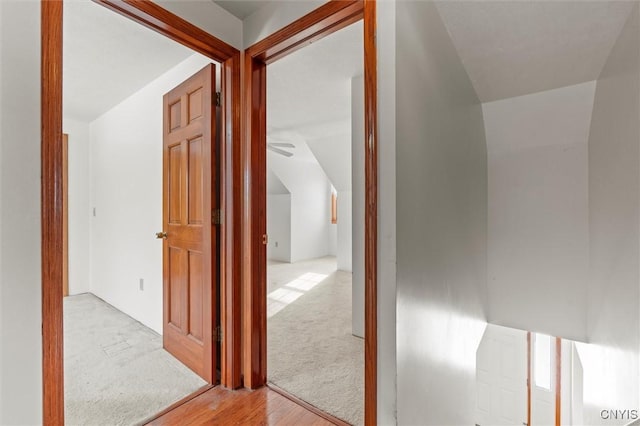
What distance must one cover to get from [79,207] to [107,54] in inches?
94.1

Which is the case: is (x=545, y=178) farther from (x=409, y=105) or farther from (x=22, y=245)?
(x=22, y=245)

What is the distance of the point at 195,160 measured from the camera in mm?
2010

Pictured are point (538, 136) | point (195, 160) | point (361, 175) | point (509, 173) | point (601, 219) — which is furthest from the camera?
point (361, 175)

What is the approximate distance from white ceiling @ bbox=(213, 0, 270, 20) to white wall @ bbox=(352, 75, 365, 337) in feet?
4.08

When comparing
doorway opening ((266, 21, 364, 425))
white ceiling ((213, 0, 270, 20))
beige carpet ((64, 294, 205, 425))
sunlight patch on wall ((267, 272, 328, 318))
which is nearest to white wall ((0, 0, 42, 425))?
beige carpet ((64, 294, 205, 425))

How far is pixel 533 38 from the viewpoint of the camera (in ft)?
5.40

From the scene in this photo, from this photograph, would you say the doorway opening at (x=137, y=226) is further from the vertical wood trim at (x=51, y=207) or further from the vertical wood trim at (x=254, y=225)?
the vertical wood trim at (x=51, y=207)

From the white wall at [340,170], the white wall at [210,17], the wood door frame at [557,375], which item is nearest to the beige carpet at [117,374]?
the white wall at [210,17]

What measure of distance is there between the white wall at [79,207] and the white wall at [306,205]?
290 cm

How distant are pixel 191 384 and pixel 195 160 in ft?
4.74

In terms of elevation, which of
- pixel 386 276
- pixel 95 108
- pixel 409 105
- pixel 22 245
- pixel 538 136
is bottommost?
pixel 386 276

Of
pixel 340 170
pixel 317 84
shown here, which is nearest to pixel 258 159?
pixel 317 84

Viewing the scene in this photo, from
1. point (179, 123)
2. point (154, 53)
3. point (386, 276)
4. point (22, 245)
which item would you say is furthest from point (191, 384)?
point (154, 53)

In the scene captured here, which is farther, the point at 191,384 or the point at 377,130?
the point at 191,384
